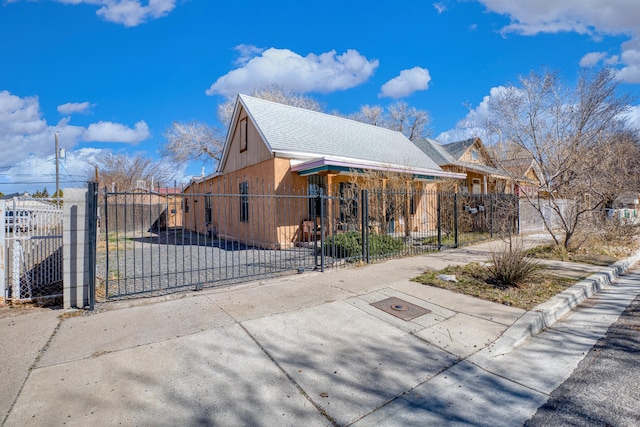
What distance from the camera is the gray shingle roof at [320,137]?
A: 1220cm

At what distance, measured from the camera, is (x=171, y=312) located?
4590 millimetres

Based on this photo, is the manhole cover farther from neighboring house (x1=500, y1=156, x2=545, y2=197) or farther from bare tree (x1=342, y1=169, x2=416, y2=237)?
neighboring house (x1=500, y1=156, x2=545, y2=197)

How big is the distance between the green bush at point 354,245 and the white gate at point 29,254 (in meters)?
5.54

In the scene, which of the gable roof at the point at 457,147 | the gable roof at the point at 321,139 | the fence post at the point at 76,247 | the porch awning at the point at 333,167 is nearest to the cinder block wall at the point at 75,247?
the fence post at the point at 76,247

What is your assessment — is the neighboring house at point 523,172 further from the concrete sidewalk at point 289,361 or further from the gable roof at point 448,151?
the gable roof at point 448,151

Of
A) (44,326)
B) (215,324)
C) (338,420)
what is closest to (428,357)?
(338,420)

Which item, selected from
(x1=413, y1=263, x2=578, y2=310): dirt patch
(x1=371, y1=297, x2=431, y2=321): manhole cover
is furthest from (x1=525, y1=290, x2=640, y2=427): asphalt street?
(x1=371, y1=297, x2=431, y2=321): manhole cover

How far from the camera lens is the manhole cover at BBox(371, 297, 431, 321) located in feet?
14.9

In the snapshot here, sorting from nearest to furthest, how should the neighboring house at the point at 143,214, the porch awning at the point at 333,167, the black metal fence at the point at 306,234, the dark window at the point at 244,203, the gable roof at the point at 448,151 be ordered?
the black metal fence at the point at 306,234 → the porch awning at the point at 333,167 → the dark window at the point at 244,203 → the neighboring house at the point at 143,214 → the gable roof at the point at 448,151

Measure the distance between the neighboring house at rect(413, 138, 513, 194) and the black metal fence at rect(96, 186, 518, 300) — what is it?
4.74 metres

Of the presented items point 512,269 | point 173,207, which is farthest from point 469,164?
point 173,207

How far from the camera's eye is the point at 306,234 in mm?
11719

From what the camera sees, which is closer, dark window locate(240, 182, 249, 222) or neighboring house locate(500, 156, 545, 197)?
neighboring house locate(500, 156, 545, 197)

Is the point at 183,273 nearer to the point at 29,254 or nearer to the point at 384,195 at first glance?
the point at 29,254
